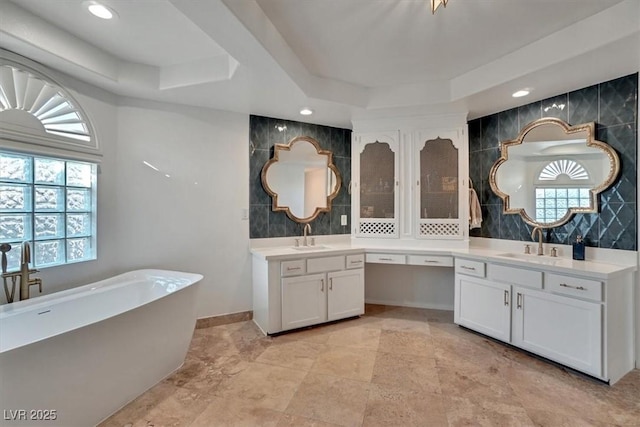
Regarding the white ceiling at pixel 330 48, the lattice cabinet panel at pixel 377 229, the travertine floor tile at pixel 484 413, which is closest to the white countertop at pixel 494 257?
the lattice cabinet panel at pixel 377 229

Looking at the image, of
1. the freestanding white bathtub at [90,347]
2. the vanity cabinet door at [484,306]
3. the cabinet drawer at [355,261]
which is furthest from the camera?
the cabinet drawer at [355,261]

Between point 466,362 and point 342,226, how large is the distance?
6.74 feet

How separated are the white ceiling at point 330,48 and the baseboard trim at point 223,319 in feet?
7.60

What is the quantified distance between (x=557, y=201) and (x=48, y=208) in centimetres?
449

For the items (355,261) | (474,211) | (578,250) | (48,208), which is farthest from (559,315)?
→ (48,208)

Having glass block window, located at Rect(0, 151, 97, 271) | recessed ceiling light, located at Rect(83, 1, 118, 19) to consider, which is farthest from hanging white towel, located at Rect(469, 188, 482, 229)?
glass block window, located at Rect(0, 151, 97, 271)

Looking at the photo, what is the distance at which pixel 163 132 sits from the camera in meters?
3.01

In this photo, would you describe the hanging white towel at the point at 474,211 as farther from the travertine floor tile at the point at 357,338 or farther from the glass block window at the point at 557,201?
the travertine floor tile at the point at 357,338

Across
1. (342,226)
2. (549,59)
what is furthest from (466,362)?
(549,59)

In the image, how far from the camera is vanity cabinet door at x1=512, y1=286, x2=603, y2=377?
6.88ft

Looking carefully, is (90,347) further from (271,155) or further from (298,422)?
(271,155)

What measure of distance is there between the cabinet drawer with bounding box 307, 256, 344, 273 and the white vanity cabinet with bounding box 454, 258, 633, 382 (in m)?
1.36

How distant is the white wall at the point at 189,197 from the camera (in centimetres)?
287

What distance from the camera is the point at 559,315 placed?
2.28m
